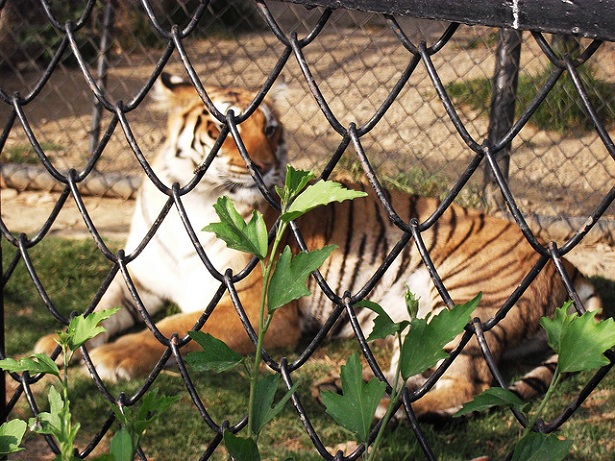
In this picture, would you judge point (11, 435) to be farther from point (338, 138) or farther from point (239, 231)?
point (338, 138)

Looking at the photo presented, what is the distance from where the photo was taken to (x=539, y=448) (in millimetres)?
1080

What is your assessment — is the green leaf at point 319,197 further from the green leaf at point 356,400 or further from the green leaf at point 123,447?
the green leaf at point 123,447

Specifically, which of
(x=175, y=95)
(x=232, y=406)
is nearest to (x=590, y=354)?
(x=232, y=406)

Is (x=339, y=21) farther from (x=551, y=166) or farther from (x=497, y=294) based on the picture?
(x=497, y=294)

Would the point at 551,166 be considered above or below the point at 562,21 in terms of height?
below

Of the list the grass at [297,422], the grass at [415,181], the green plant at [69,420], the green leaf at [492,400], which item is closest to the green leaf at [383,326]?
the green leaf at [492,400]

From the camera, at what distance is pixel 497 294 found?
321 cm

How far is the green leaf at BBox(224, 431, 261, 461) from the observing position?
1076 mm

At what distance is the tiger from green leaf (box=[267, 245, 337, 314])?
76.2 inches

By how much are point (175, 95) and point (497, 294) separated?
1.41 metres

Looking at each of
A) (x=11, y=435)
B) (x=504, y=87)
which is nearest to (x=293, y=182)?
(x=11, y=435)

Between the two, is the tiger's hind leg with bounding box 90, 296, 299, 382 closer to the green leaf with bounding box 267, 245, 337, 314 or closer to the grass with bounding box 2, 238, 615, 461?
the grass with bounding box 2, 238, 615, 461

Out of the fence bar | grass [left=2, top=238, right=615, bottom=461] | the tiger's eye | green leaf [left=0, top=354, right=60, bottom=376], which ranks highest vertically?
the fence bar

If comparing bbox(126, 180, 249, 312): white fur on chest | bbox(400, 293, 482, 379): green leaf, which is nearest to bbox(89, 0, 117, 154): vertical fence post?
Result: bbox(126, 180, 249, 312): white fur on chest
